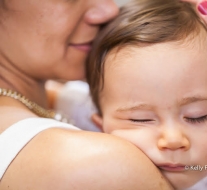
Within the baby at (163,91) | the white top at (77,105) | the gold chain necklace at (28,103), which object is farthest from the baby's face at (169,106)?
the white top at (77,105)

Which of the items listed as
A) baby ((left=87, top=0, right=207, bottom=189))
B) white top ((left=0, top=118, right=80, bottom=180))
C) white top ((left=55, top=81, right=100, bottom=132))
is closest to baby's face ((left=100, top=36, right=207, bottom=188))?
baby ((left=87, top=0, right=207, bottom=189))

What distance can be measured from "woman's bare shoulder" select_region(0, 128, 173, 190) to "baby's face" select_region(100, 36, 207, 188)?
8cm

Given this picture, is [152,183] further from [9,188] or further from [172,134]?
[9,188]

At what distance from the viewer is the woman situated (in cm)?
87

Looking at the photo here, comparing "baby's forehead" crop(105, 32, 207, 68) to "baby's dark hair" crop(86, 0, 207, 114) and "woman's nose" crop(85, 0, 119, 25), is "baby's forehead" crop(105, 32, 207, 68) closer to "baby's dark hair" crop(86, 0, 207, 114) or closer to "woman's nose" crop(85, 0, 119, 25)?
"baby's dark hair" crop(86, 0, 207, 114)

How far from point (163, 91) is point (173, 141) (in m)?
0.13

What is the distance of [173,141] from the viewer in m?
0.96

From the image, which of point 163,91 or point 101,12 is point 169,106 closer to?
point 163,91

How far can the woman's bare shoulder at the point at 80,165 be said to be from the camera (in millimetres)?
866

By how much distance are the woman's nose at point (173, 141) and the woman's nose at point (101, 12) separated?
1.51 feet

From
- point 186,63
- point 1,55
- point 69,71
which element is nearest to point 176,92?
point 186,63

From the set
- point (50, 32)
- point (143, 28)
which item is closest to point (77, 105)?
point (50, 32)

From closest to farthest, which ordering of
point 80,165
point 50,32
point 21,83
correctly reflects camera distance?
point 80,165
point 50,32
point 21,83

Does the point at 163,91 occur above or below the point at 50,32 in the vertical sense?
below
